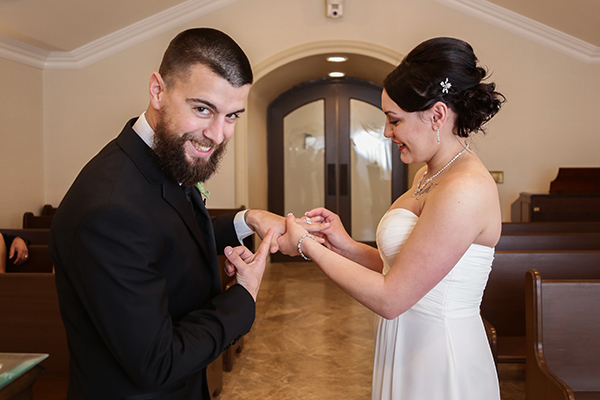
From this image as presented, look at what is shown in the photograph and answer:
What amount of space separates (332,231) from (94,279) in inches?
48.7

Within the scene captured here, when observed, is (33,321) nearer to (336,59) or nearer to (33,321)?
(33,321)

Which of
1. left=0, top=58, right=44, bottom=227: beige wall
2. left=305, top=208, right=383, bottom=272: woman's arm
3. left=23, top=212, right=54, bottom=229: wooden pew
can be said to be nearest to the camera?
left=305, top=208, right=383, bottom=272: woman's arm

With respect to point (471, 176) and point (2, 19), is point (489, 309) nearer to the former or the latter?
point (471, 176)

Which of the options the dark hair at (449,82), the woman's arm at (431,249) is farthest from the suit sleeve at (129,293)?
the dark hair at (449,82)

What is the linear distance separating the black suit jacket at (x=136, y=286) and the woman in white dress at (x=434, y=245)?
1.56 feet

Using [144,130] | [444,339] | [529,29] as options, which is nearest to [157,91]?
[144,130]

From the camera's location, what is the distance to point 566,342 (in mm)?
2205

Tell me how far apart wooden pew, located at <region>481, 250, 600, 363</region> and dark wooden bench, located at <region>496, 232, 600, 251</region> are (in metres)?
0.55

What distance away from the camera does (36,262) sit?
3.36 meters

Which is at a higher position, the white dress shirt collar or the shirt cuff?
the white dress shirt collar

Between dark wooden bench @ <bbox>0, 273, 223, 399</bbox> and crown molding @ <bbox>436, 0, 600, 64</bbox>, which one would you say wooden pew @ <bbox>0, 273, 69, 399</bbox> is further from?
crown molding @ <bbox>436, 0, 600, 64</bbox>

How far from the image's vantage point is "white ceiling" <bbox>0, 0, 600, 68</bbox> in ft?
14.3

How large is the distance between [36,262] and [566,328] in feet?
10.4

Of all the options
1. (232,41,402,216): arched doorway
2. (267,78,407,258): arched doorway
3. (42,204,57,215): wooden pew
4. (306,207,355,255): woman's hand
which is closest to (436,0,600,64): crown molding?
(232,41,402,216): arched doorway
